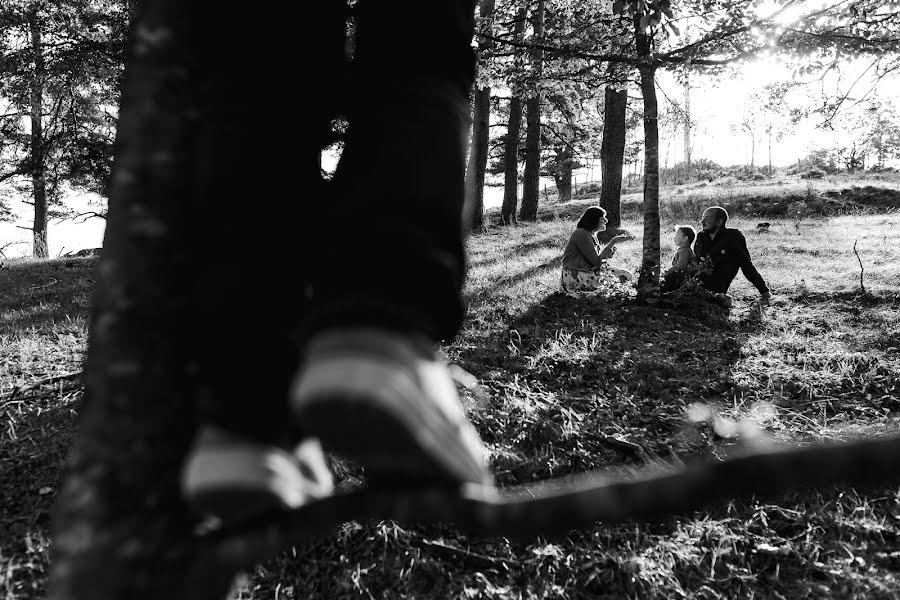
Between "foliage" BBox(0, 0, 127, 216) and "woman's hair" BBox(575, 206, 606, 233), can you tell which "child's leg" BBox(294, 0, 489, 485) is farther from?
"woman's hair" BBox(575, 206, 606, 233)

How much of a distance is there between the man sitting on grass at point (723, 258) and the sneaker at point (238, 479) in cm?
717

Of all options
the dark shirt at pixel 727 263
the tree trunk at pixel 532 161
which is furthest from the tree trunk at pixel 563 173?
the dark shirt at pixel 727 263

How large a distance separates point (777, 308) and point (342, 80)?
7399 mm

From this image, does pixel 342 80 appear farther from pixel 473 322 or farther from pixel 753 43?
pixel 753 43

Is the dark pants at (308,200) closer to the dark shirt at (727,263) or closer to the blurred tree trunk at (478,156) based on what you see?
the dark shirt at (727,263)

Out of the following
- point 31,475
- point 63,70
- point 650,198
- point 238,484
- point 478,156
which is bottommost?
point 31,475

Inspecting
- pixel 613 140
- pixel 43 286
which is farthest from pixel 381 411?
pixel 613 140

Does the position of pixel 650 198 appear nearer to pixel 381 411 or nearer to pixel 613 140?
pixel 613 140

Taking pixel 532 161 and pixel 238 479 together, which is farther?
pixel 532 161

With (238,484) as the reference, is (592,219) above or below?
above

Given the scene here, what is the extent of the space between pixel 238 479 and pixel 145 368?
0.19m

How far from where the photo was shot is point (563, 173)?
30.8 metres

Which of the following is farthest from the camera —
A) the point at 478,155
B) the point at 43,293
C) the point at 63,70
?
the point at 478,155

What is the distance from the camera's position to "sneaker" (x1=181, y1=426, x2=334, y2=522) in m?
0.72
